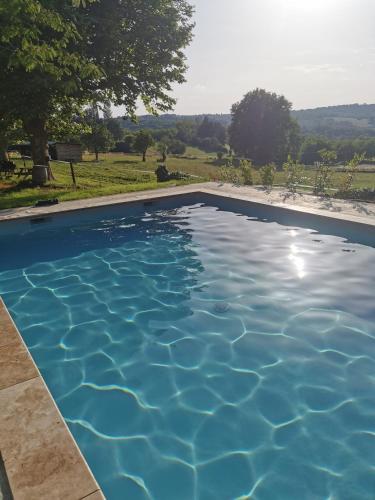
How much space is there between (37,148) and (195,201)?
29.1 feet

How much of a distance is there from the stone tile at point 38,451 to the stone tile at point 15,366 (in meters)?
0.13

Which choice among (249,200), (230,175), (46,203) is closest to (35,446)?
(249,200)

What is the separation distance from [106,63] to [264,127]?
187ft

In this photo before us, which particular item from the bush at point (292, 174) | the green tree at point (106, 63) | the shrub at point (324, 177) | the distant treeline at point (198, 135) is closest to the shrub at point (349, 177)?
the shrub at point (324, 177)

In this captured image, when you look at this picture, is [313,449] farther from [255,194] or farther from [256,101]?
[256,101]

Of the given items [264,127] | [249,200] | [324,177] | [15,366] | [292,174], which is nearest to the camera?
[15,366]

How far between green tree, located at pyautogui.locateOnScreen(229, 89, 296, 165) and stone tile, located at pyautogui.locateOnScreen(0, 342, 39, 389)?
67.0 meters

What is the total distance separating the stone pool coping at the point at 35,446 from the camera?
241cm

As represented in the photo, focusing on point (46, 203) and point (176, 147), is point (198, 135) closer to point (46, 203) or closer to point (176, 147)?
point (176, 147)

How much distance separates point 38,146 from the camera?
16.8 metres

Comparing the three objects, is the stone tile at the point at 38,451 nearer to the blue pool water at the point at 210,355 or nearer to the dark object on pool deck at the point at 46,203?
the blue pool water at the point at 210,355

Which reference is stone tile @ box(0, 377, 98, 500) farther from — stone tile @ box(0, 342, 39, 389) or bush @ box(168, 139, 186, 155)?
bush @ box(168, 139, 186, 155)

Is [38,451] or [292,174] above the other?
[292,174]

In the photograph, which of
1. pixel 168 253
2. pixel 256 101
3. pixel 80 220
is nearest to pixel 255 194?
pixel 168 253
